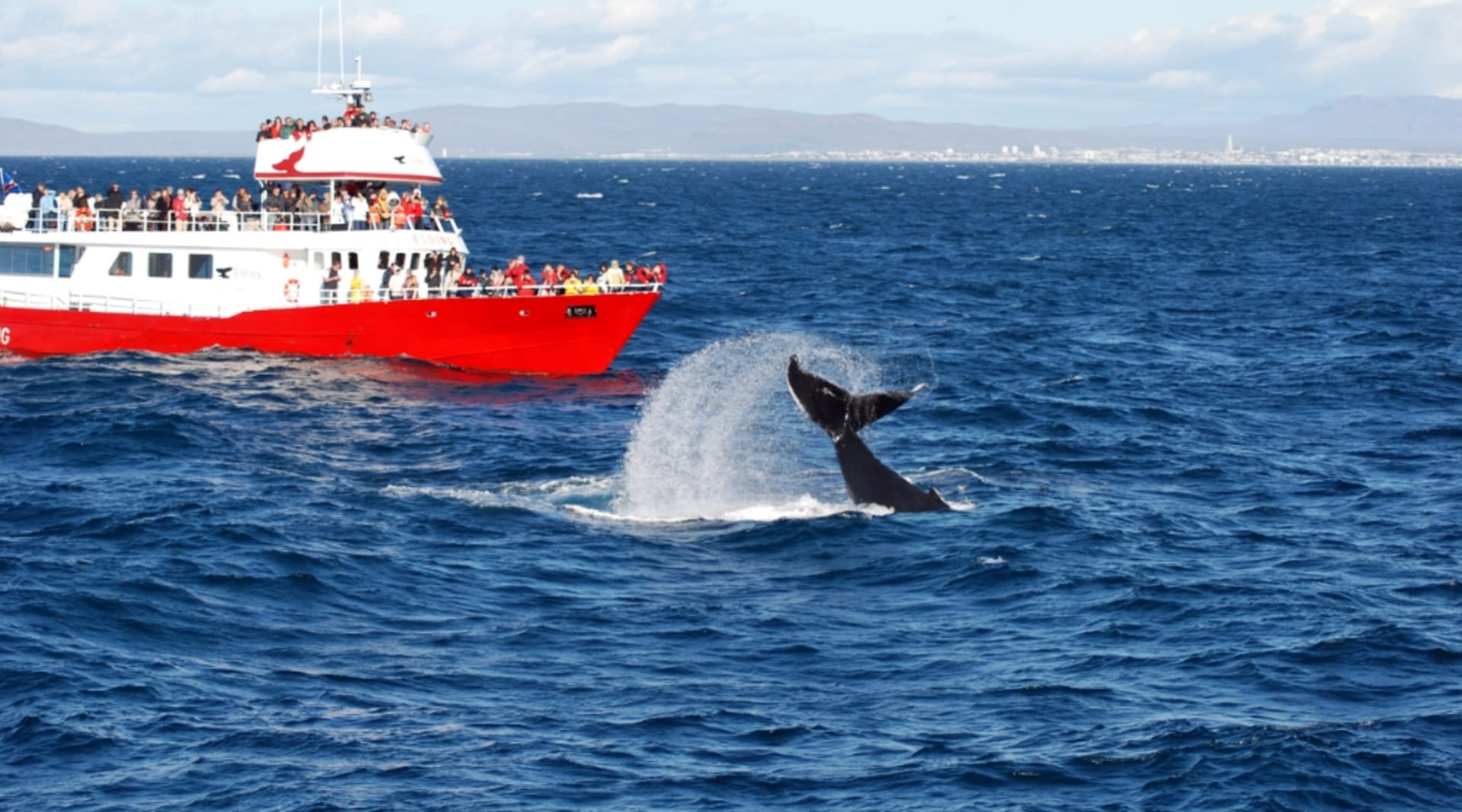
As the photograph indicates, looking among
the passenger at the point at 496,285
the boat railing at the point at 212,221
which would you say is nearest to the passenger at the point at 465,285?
the passenger at the point at 496,285

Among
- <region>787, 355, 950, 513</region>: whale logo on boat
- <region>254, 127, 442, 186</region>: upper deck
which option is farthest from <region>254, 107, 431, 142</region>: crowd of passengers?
<region>787, 355, 950, 513</region>: whale logo on boat

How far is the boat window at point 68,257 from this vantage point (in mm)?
47156

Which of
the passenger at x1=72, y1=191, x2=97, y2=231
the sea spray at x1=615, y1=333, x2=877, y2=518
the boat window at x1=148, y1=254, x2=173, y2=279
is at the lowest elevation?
the sea spray at x1=615, y1=333, x2=877, y2=518

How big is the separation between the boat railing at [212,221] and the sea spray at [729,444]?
8.15 m

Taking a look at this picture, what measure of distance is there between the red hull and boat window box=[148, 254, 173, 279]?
62.1 inches

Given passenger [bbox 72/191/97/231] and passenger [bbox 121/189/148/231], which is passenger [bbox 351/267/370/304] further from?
passenger [bbox 72/191/97/231]

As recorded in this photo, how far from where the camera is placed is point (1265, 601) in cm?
2456

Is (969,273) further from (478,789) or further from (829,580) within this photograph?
(478,789)

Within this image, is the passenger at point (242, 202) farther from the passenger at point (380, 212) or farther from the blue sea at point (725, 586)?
the blue sea at point (725, 586)

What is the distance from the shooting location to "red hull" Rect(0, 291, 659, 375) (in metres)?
44.1

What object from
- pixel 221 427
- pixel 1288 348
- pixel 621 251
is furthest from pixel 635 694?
pixel 621 251

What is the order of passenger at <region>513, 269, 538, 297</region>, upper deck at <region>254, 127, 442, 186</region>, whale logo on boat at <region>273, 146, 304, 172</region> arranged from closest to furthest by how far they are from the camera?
passenger at <region>513, 269, 538, 297</region>
upper deck at <region>254, 127, 442, 186</region>
whale logo on boat at <region>273, 146, 304, 172</region>

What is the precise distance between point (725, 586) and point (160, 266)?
2684 centimetres

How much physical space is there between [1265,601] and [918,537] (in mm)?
Result: 5185
